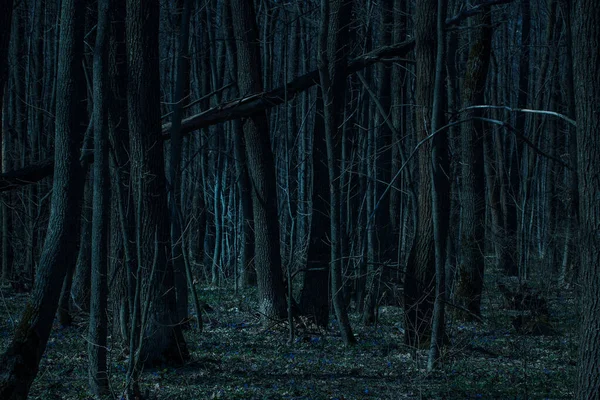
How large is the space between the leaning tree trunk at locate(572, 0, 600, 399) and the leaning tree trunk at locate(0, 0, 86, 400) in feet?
17.6

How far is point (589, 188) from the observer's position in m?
5.43

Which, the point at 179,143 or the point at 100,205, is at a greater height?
the point at 179,143

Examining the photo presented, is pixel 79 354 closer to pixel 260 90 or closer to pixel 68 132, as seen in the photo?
pixel 68 132

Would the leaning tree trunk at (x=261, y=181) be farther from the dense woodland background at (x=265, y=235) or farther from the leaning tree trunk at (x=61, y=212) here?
A: the leaning tree trunk at (x=61, y=212)

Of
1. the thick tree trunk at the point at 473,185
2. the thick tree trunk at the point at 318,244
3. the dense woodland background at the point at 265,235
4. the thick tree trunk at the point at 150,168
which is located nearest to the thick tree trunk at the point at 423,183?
the dense woodland background at the point at 265,235

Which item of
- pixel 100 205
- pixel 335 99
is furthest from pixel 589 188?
pixel 335 99

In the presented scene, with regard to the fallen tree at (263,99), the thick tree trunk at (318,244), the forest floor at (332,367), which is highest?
the fallen tree at (263,99)

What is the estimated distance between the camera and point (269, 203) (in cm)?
1182

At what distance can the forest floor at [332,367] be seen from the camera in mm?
7902

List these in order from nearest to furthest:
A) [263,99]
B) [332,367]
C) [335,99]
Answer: [332,367] < [335,99] < [263,99]

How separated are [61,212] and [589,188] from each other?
552 centimetres

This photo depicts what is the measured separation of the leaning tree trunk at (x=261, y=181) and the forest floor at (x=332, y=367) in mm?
586

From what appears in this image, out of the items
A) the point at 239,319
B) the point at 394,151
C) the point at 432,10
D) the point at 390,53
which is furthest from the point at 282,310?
the point at 394,151

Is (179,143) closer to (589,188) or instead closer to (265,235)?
(265,235)
